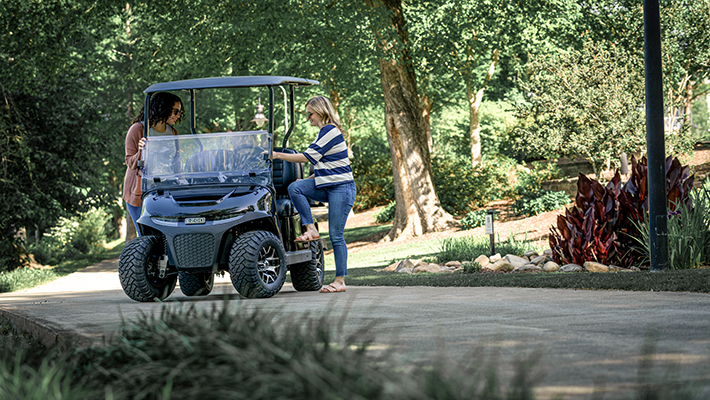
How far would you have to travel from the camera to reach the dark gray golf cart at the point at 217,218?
22.0 feet

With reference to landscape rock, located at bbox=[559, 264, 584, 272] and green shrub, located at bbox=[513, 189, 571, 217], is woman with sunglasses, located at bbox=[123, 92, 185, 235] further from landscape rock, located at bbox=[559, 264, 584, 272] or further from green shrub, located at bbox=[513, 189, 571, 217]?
green shrub, located at bbox=[513, 189, 571, 217]

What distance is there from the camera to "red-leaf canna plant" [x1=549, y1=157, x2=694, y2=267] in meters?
9.70

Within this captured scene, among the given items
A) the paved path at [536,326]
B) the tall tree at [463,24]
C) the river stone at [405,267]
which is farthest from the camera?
the tall tree at [463,24]

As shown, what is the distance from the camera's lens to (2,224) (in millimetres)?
18422

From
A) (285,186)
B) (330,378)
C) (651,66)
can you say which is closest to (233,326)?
(330,378)

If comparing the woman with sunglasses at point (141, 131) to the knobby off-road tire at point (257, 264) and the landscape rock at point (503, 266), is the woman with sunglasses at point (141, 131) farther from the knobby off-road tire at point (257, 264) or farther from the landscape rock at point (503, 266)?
the landscape rock at point (503, 266)

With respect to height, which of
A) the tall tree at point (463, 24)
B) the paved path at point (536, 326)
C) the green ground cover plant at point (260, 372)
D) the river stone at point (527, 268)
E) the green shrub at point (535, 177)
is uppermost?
the tall tree at point (463, 24)

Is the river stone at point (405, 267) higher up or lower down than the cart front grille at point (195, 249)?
lower down

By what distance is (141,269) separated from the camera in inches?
267

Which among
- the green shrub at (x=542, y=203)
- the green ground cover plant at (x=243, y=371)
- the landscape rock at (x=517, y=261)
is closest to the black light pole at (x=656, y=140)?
the landscape rock at (x=517, y=261)

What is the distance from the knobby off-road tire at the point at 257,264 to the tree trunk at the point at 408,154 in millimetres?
13834

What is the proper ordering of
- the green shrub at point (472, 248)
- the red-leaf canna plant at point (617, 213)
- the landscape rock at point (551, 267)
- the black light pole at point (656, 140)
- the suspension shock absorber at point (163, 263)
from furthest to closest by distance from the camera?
1. the green shrub at point (472, 248)
2. the landscape rock at point (551, 267)
3. the red-leaf canna plant at point (617, 213)
4. the black light pole at point (656, 140)
5. the suspension shock absorber at point (163, 263)

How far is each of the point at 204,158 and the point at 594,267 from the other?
17.2 feet

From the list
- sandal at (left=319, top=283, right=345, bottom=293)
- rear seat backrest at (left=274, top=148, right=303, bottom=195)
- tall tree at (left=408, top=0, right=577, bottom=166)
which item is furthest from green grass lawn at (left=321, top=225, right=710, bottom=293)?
tall tree at (left=408, top=0, right=577, bottom=166)
